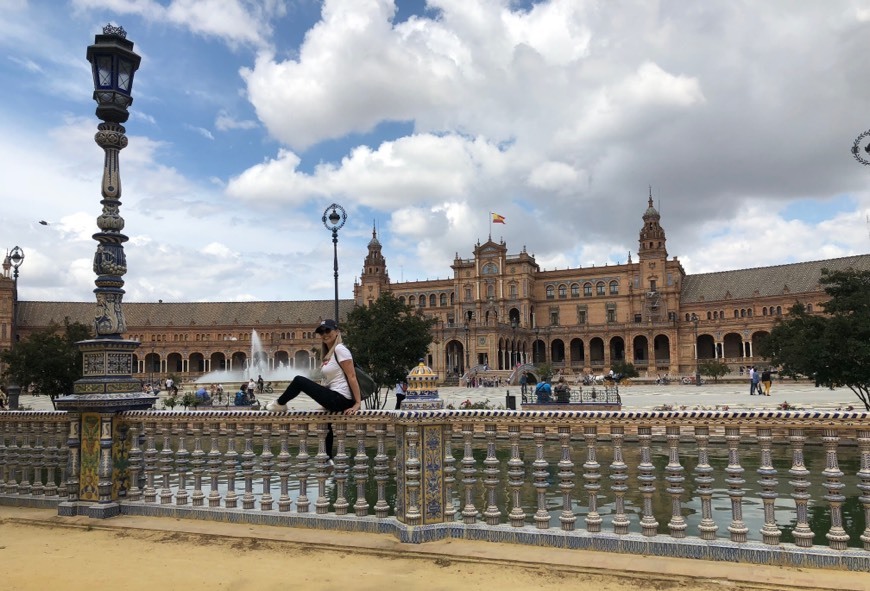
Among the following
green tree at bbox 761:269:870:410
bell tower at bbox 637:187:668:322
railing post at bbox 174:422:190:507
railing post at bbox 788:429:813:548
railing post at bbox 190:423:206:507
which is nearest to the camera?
railing post at bbox 788:429:813:548

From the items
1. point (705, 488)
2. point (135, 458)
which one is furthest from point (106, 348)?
point (705, 488)

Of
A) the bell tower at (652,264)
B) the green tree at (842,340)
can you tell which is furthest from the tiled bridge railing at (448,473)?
the bell tower at (652,264)

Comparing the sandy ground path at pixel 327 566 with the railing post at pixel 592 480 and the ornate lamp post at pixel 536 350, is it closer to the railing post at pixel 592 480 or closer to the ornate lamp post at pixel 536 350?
the railing post at pixel 592 480

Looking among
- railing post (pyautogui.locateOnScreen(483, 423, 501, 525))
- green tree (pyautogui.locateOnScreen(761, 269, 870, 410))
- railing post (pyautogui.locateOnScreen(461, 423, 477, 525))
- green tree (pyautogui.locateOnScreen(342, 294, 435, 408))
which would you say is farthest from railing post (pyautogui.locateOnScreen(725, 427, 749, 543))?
green tree (pyautogui.locateOnScreen(342, 294, 435, 408))

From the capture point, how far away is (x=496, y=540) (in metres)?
5.67

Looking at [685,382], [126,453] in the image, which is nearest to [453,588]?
[126,453]

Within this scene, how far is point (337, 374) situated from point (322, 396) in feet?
1.11

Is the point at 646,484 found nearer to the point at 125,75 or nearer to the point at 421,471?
the point at 421,471

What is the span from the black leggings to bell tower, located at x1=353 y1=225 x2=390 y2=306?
86658mm

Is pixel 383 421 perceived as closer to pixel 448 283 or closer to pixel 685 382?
pixel 685 382

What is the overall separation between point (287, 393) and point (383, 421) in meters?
1.21

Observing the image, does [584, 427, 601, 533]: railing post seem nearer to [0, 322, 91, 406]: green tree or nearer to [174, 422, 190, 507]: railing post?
[174, 422, 190, 507]: railing post

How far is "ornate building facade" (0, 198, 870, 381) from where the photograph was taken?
73125mm

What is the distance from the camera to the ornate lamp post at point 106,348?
7.15m
